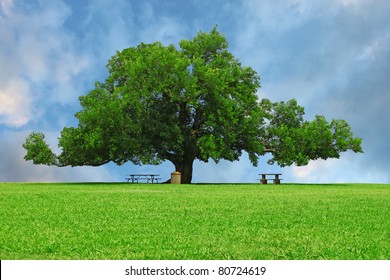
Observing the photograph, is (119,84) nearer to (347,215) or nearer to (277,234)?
(347,215)

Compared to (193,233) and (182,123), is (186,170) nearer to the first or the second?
(182,123)

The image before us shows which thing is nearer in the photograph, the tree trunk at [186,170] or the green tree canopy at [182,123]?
the green tree canopy at [182,123]

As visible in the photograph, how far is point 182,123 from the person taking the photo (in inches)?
2132

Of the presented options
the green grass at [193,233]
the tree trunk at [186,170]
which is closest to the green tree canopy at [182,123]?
the tree trunk at [186,170]

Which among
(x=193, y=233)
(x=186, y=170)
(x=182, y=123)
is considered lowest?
(x=193, y=233)

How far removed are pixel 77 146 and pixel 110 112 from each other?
406 centimetres

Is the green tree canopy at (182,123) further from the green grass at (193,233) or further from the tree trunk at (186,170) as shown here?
the green grass at (193,233)

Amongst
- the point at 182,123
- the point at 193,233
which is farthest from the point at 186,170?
the point at 193,233

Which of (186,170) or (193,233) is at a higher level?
(186,170)

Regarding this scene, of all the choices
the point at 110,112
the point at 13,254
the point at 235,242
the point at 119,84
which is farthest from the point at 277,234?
the point at 119,84

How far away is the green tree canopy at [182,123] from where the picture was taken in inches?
1906

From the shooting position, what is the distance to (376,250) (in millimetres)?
9703

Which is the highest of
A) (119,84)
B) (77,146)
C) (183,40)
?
(183,40)

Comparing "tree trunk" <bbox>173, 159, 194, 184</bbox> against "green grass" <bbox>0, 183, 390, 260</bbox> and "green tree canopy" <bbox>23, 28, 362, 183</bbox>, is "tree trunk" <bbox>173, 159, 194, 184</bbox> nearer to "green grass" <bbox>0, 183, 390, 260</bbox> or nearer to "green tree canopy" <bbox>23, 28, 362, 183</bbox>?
"green tree canopy" <bbox>23, 28, 362, 183</bbox>
